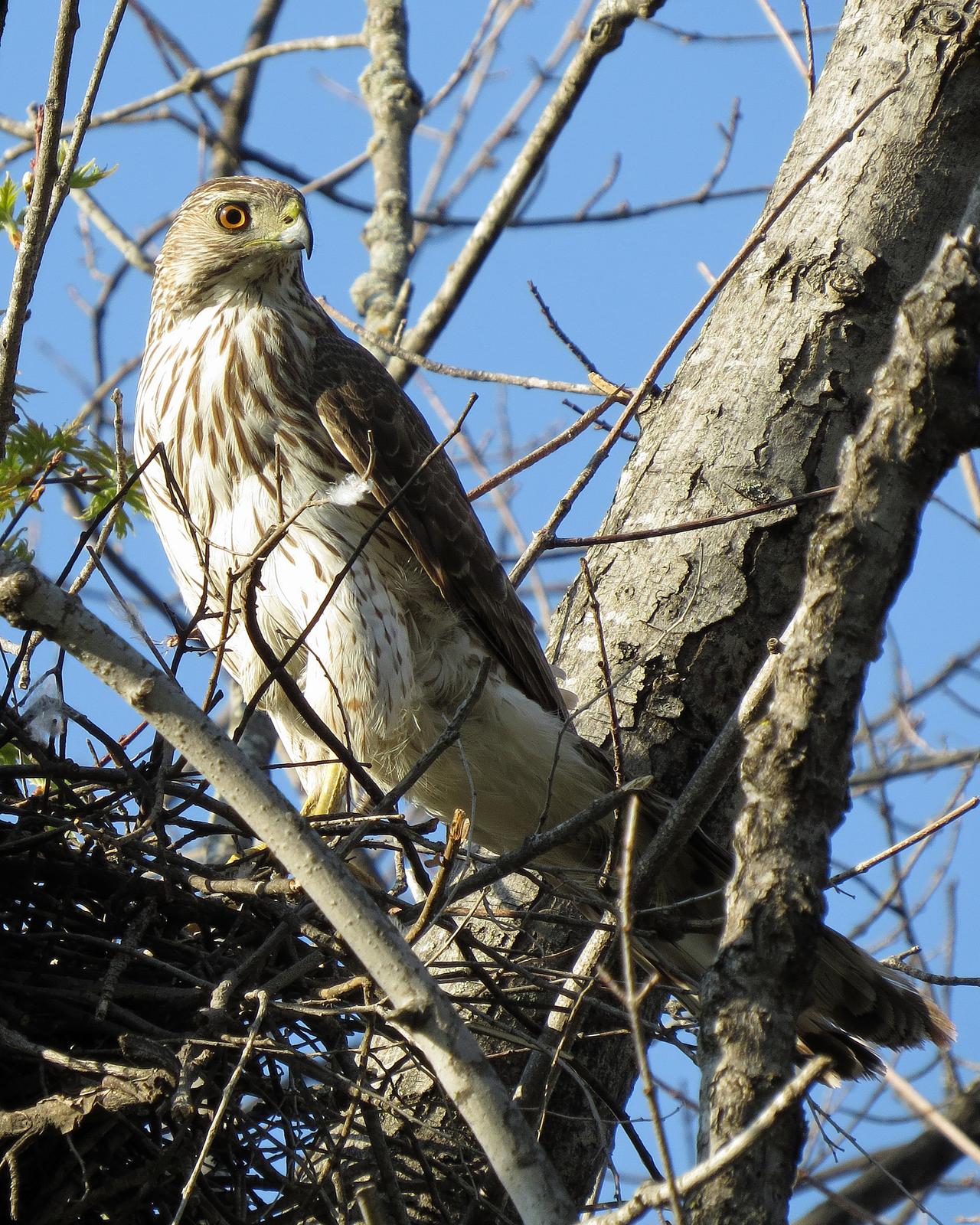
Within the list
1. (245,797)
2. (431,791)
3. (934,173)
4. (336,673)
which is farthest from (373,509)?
(245,797)

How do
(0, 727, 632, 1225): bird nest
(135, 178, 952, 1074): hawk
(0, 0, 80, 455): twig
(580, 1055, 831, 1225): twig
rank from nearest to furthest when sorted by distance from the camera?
(580, 1055, 831, 1225): twig, (0, 0, 80, 455): twig, (0, 727, 632, 1225): bird nest, (135, 178, 952, 1074): hawk

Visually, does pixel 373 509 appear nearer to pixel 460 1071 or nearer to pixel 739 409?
pixel 739 409

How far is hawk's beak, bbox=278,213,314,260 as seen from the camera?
14.6ft

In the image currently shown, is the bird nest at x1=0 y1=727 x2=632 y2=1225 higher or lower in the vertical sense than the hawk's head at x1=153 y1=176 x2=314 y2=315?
lower

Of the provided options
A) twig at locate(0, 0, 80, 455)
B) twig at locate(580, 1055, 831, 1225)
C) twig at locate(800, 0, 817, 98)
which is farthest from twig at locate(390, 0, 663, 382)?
twig at locate(580, 1055, 831, 1225)

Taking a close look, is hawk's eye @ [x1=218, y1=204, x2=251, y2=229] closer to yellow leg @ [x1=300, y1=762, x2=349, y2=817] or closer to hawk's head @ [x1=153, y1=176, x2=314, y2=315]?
hawk's head @ [x1=153, y1=176, x2=314, y2=315]

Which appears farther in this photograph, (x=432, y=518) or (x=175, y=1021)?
(x=432, y=518)

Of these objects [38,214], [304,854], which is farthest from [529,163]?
[304,854]

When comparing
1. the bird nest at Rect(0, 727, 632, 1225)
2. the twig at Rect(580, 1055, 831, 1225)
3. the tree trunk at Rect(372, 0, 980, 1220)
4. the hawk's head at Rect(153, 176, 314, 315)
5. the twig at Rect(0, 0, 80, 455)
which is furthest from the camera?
the hawk's head at Rect(153, 176, 314, 315)

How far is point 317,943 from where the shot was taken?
313cm

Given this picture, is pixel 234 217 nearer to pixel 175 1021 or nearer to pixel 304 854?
pixel 175 1021

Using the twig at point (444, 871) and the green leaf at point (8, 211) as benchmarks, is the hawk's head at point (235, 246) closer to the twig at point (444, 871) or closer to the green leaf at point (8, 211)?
the green leaf at point (8, 211)

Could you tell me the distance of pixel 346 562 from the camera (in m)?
3.97

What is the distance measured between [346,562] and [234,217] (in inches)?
54.6
